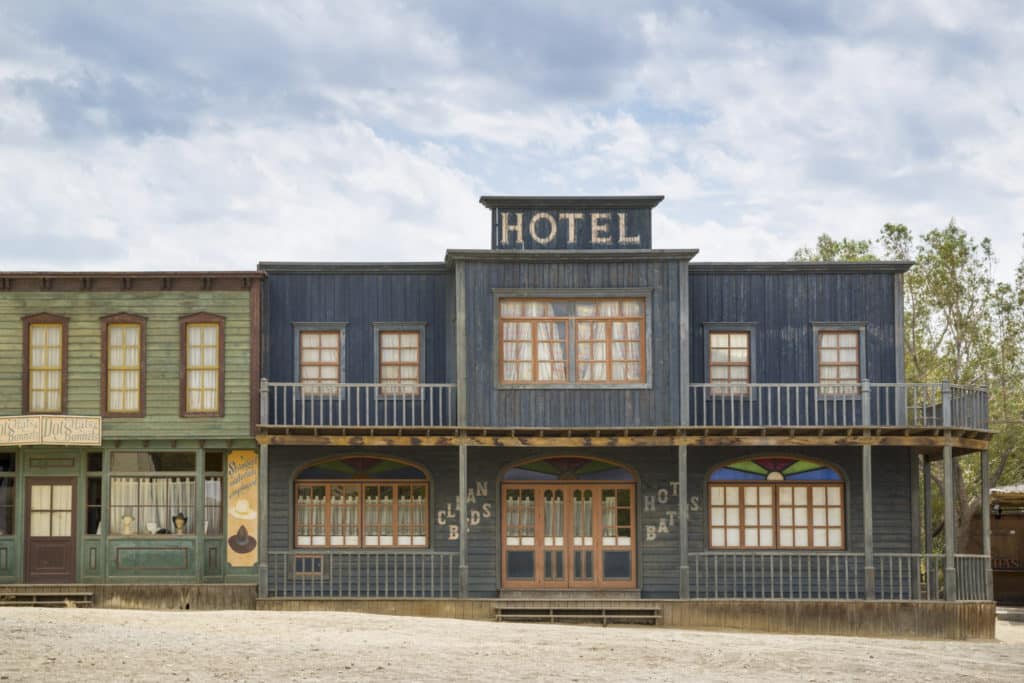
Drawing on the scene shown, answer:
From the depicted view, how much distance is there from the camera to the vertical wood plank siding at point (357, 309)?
93.8 feet

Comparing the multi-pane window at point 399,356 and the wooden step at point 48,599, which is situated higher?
the multi-pane window at point 399,356

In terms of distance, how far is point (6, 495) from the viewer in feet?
92.0

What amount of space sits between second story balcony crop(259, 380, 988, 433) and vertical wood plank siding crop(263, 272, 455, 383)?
1.70ft

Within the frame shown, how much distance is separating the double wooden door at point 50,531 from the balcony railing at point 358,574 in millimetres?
3787

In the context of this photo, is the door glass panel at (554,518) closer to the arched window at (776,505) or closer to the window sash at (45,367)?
the arched window at (776,505)

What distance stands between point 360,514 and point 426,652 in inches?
362

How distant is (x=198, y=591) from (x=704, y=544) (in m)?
9.38

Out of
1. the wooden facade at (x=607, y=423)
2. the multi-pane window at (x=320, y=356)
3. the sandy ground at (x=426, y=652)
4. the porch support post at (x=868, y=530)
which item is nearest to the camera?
the sandy ground at (x=426, y=652)

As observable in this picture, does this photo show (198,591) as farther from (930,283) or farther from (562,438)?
(930,283)

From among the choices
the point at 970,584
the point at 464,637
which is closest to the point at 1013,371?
the point at 970,584

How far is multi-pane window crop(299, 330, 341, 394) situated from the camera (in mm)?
28562

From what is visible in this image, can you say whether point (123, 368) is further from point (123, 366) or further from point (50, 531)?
point (50, 531)

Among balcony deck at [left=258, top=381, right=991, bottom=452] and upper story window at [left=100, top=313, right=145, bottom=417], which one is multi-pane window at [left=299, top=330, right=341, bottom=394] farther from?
upper story window at [left=100, top=313, right=145, bottom=417]

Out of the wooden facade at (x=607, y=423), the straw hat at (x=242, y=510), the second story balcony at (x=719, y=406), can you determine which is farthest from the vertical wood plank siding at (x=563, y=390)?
the straw hat at (x=242, y=510)
